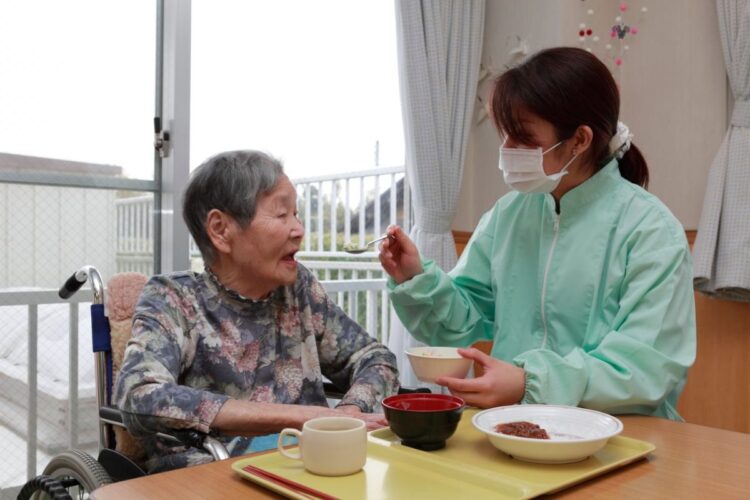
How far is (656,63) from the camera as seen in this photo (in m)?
3.06

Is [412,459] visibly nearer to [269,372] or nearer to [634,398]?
[634,398]

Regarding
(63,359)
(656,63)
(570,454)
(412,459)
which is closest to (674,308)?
(570,454)

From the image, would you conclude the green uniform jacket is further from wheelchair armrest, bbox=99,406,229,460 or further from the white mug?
wheelchair armrest, bbox=99,406,229,460

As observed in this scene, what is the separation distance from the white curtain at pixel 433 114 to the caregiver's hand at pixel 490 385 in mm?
1887

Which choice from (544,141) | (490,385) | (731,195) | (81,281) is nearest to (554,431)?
(490,385)

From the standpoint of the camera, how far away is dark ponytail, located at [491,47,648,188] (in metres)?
1.47

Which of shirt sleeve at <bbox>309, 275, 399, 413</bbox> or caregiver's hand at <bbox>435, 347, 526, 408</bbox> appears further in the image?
shirt sleeve at <bbox>309, 275, 399, 413</bbox>

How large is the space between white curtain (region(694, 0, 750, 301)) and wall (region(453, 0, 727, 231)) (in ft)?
0.49

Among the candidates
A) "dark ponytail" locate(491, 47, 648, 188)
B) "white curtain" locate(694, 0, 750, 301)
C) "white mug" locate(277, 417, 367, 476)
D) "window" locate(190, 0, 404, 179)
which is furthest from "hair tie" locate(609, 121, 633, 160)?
"window" locate(190, 0, 404, 179)

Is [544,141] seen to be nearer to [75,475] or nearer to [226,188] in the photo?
[226,188]

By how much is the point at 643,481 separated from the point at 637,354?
40 centimetres

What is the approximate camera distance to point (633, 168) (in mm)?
1604

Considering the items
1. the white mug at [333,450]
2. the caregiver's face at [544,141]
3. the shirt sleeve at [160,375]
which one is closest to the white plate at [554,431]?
the white mug at [333,450]

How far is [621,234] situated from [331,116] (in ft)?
8.06
